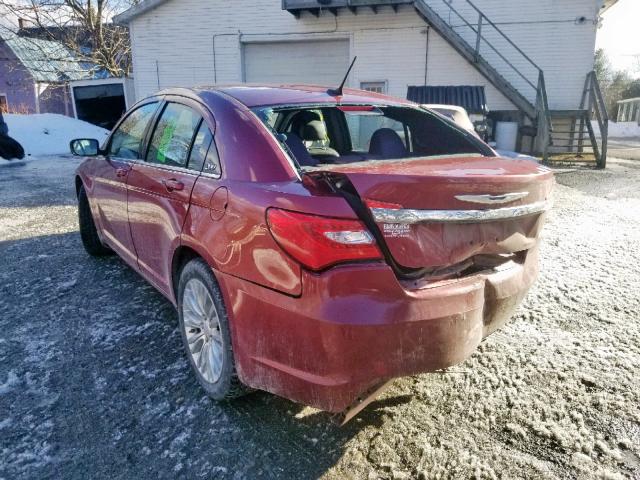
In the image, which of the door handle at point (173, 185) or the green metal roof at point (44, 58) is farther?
the green metal roof at point (44, 58)

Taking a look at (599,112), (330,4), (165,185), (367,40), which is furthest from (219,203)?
(367,40)

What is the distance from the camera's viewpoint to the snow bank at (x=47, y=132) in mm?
17438

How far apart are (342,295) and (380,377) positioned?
1.27 ft

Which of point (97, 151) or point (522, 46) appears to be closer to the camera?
point (97, 151)

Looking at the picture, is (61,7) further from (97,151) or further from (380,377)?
(380,377)

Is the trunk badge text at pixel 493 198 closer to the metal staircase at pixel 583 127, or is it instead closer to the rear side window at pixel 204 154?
the rear side window at pixel 204 154

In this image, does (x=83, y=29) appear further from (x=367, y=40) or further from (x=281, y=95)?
(x=281, y=95)

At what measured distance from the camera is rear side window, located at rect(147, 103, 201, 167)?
2864 millimetres

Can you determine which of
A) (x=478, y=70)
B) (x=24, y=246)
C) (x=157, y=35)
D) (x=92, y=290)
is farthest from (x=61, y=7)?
(x=92, y=290)

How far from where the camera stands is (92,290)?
4.12 meters

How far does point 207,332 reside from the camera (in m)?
2.61

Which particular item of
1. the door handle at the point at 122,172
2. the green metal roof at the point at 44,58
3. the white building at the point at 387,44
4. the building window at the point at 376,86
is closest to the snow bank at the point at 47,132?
the white building at the point at 387,44

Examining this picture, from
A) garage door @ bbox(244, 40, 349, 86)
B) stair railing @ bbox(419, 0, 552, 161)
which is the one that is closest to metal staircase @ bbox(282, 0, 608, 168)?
stair railing @ bbox(419, 0, 552, 161)

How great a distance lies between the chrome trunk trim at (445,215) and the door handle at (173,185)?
1237 mm
